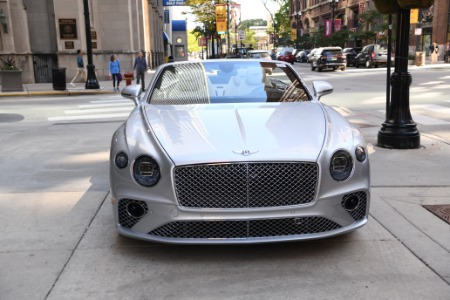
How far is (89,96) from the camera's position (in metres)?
19.3

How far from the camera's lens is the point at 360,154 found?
3.85 meters

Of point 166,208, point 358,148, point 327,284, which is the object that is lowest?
point 327,284

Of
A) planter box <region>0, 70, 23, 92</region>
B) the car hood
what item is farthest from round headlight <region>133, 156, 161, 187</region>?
planter box <region>0, 70, 23, 92</region>

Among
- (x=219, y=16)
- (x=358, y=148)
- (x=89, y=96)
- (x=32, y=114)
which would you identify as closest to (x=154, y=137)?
(x=358, y=148)

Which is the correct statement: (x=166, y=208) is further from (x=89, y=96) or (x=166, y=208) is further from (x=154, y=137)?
(x=89, y=96)

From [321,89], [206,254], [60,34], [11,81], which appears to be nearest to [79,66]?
[60,34]

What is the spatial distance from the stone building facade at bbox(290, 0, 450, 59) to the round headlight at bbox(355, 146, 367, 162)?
19.8 metres

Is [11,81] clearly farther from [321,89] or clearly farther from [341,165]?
[341,165]

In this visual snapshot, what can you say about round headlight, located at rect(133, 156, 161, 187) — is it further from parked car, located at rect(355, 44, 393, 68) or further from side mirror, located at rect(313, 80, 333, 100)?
parked car, located at rect(355, 44, 393, 68)

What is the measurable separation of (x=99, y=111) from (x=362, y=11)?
1761 inches

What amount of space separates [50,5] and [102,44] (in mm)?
3365

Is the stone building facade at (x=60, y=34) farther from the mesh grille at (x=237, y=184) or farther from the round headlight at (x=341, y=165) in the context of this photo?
the round headlight at (x=341, y=165)

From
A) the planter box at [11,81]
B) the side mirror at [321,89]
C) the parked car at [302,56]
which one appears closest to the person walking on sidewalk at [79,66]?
the planter box at [11,81]

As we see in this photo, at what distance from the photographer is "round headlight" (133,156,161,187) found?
3.59 m
